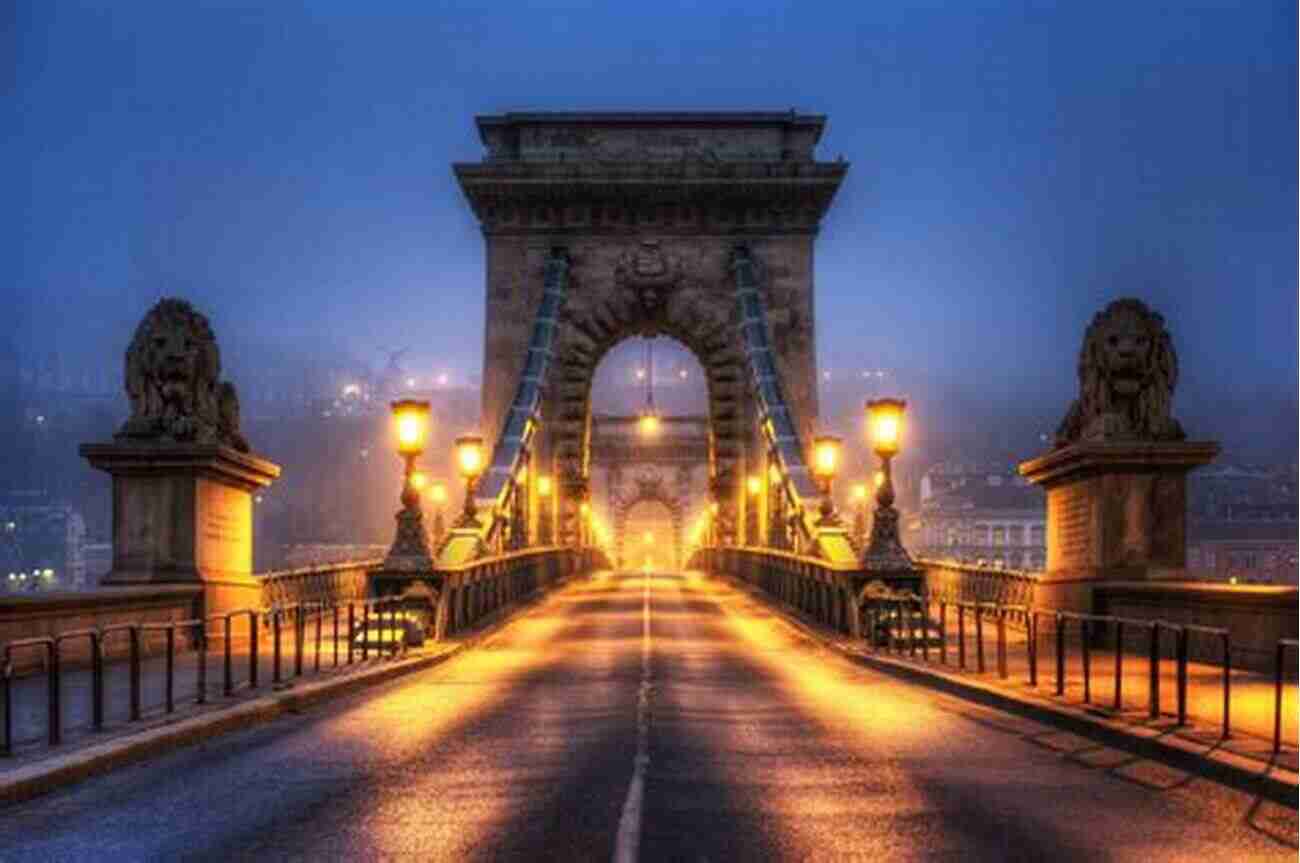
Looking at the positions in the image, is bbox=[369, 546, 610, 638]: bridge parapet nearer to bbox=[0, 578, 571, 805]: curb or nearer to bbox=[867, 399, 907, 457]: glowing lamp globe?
bbox=[0, 578, 571, 805]: curb

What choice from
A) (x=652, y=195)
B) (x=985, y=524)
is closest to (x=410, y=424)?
(x=652, y=195)

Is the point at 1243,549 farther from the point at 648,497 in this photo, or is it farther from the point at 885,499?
the point at 885,499

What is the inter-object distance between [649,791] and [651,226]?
59425mm

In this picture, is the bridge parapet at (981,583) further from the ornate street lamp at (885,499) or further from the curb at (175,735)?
the curb at (175,735)

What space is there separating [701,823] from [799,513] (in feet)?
114

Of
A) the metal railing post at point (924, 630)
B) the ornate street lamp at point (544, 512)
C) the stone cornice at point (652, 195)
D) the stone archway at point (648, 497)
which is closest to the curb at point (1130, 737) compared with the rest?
the metal railing post at point (924, 630)

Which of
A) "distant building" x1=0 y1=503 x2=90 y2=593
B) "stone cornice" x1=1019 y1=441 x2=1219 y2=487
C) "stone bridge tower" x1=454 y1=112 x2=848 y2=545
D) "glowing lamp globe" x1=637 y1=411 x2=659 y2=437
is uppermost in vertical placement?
"stone bridge tower" x1=454 y1=112 x2=848 y2=545

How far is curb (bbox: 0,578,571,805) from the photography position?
12125 millimetres

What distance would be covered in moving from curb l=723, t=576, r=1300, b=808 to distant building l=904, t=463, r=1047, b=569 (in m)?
134

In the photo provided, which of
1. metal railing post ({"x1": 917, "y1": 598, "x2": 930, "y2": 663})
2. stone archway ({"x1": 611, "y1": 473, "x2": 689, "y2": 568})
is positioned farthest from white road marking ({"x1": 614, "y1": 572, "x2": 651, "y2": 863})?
stone archway ({"x1": 611, "y1": 473, "x2": 689, "y2": 568})

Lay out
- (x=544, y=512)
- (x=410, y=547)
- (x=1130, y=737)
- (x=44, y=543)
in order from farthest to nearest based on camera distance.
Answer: (x=44, y=543)
(x=544, y=512)
(x=410, y=547)
(x=1130, y=737)

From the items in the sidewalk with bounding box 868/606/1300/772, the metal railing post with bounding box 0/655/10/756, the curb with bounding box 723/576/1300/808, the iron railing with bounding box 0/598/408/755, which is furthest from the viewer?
the sidewalk with bounding box 868/606/1300/772

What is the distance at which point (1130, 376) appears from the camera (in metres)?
25.6

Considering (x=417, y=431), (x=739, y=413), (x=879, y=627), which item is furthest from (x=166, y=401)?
(x=739, y=413)
